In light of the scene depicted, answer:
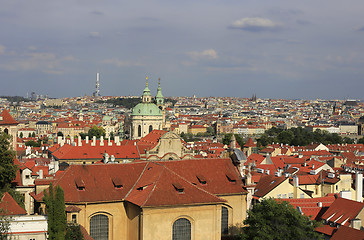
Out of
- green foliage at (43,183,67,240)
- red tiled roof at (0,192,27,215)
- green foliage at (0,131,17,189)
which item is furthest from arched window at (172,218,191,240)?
green foliage at (0,131,17,189)

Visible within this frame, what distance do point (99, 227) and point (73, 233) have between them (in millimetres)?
3769

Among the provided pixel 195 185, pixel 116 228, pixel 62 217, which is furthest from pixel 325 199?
pixel 62 217

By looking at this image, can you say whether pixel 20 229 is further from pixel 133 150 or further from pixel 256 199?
pixel 133 150

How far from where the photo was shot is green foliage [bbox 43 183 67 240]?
98.1 feet

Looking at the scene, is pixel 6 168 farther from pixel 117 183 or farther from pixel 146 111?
pixel 146 111

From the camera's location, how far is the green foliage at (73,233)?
1232 inches

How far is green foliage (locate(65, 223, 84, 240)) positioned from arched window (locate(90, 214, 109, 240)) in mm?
2816

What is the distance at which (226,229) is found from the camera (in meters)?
37.8

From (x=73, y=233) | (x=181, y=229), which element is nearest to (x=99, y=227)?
(x=73, y=233)

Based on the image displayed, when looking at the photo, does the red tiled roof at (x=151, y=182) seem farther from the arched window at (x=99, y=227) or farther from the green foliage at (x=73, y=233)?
the green foliage at (x=73, y=233)

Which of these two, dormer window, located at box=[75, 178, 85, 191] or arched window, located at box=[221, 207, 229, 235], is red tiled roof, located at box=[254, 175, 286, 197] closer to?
arched window, located at box=[221, 207, 229, 235]

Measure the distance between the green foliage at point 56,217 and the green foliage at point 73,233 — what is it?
102 centimetres

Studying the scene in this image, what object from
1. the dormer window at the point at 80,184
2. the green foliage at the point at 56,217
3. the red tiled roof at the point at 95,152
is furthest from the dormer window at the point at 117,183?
the red tiled roof at the point at 95,152

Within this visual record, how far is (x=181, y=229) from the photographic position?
1344 inches
